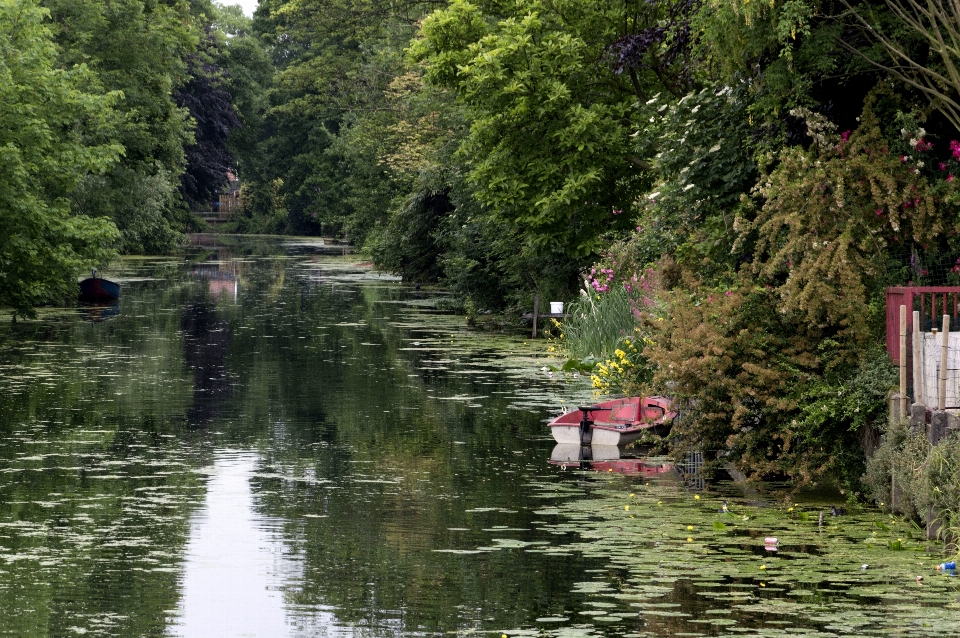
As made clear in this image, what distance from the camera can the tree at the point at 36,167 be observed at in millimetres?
34312

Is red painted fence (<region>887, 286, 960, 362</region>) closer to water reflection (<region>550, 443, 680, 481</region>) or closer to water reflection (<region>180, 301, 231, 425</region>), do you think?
water reflection (<region>550, 443, 680, 481</region>)

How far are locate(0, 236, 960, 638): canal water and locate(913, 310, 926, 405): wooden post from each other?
3.91 ft

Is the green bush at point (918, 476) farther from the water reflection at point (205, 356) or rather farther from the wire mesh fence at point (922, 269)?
the water reflection at point (205, 356)

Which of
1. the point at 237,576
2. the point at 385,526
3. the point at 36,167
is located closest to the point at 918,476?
the point at 385,526

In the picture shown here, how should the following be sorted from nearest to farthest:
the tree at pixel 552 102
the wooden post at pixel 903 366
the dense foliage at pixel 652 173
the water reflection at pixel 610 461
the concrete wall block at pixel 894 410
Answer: the wooden post at pixel 903 366
the concrete wall block at pixel 894 410
the dense foliage at pixel 652 173
the water reflection at pixel 610 461
the tree at pixel 552 102

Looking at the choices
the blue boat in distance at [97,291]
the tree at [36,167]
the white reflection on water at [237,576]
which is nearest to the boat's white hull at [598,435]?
the white reflection on water at [237,576]

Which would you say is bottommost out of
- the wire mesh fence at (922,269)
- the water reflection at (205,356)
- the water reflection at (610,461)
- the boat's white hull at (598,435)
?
the water reflection at (610,461)

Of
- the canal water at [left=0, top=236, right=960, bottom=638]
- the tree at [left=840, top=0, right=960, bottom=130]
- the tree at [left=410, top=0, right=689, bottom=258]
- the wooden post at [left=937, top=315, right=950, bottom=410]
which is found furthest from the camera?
the tree at [left=410, top=0, right=689, bottom=258]

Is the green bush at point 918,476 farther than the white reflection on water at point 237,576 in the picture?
Yes

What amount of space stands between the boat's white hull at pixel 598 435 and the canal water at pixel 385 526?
1.93 ft

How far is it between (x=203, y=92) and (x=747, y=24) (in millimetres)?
80520

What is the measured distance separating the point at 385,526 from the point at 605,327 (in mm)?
14754

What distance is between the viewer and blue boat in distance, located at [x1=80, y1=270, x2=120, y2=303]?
4503cm

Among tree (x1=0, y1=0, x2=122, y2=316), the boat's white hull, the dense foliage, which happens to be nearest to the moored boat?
the boat's white hull
